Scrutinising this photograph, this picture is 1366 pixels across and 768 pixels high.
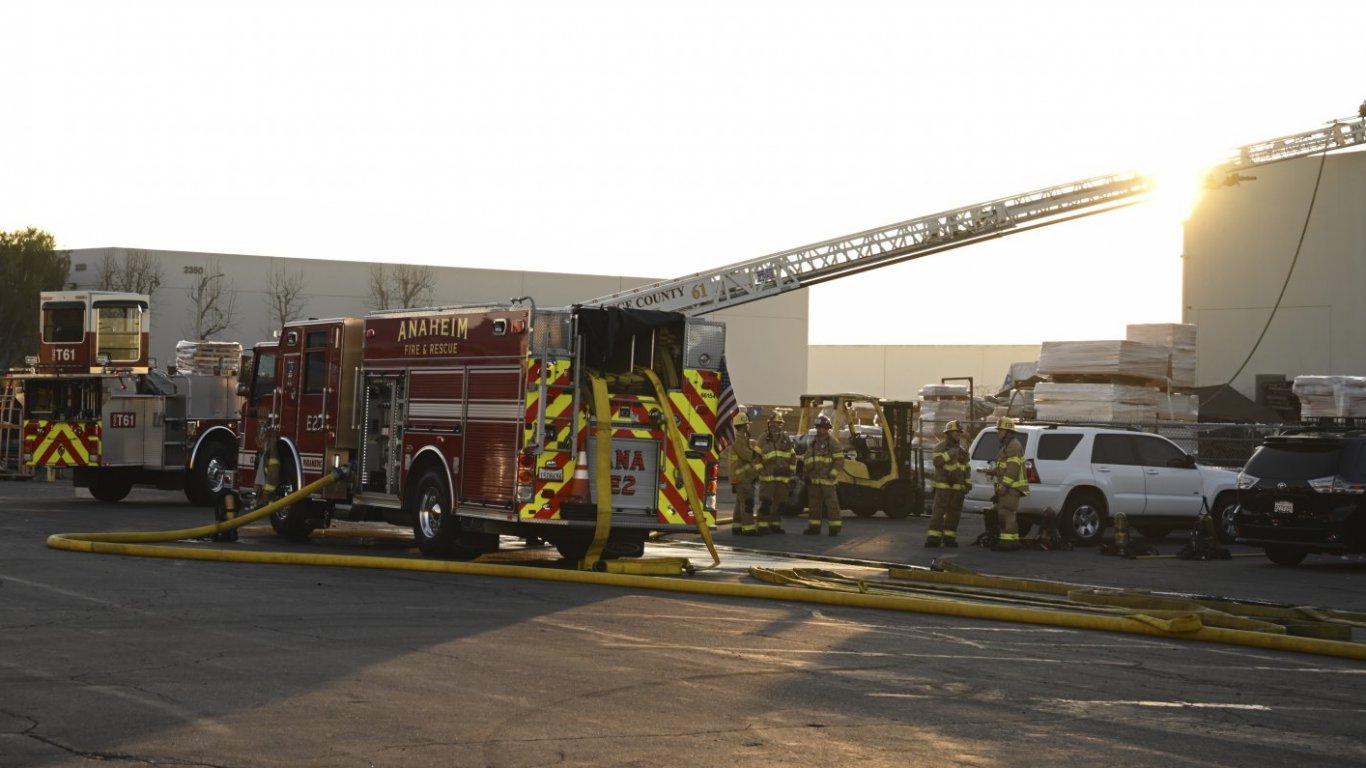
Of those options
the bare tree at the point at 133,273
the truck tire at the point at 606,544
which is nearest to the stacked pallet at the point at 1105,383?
the truck tire at the point at 606,544

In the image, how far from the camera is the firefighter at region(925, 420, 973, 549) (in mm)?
21719

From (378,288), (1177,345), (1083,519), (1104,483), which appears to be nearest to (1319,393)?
(1177,345)

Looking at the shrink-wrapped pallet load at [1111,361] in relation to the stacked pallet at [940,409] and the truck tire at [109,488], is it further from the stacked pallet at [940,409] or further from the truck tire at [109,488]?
the truck tire at [109,488]

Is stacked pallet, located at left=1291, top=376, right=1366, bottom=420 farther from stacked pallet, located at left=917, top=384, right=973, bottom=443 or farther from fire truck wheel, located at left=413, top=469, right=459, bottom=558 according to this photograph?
fire truck wheel, located at left=413, top=469, right=459, bottom=558

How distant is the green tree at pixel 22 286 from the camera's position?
207 ft

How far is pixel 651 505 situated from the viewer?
16672 mm

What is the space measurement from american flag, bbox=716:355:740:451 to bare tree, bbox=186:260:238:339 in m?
47.3

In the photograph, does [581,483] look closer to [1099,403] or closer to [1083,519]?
[1083,519]

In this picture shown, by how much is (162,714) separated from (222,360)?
2645 cm

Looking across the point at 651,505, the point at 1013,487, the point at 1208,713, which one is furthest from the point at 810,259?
the point at 1208,713

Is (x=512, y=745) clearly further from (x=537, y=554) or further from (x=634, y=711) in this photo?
(x=537, y=554)

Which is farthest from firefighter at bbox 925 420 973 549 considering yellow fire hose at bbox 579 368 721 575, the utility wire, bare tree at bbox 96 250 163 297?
bare tree at bbox 96 250 163 297

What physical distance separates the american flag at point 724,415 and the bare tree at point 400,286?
48.7m

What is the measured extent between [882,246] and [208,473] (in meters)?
12.9
